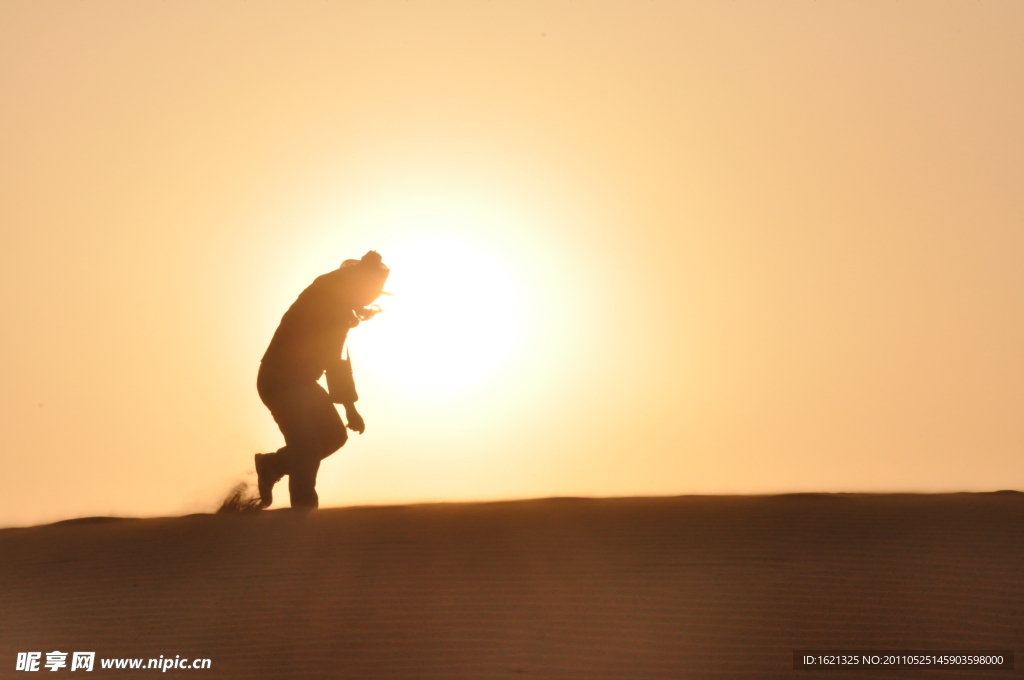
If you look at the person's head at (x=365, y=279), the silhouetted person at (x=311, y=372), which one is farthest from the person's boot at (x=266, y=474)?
the person's head at (x=365, y=279)

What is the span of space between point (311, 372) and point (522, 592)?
2.64m

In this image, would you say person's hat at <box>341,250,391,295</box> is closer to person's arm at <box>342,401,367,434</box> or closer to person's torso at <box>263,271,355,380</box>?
person's torso at <box>263,271,355,380</box>

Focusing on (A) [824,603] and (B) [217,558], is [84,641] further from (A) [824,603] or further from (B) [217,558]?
(A) [824,603]

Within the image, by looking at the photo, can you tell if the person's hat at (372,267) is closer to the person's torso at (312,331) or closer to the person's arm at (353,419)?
the person's torso at (312,331)

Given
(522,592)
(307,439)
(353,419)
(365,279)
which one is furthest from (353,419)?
(522,592)

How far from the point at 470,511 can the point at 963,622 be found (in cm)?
363

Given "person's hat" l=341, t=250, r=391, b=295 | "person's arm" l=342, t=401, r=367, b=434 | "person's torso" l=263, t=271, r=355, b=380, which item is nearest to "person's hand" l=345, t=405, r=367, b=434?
"person's arm" l=342, t=401, r=367, b=434

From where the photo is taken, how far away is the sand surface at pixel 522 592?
4273 mm

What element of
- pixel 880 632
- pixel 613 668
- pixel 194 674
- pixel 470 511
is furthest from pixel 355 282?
pixel 880 632

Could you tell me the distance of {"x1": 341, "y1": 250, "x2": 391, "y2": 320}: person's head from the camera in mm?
6723

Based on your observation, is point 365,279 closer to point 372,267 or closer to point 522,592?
point 372,267

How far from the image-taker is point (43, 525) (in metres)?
7.34

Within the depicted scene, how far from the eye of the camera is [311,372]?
6633 mm

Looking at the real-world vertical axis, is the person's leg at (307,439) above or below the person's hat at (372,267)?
below
